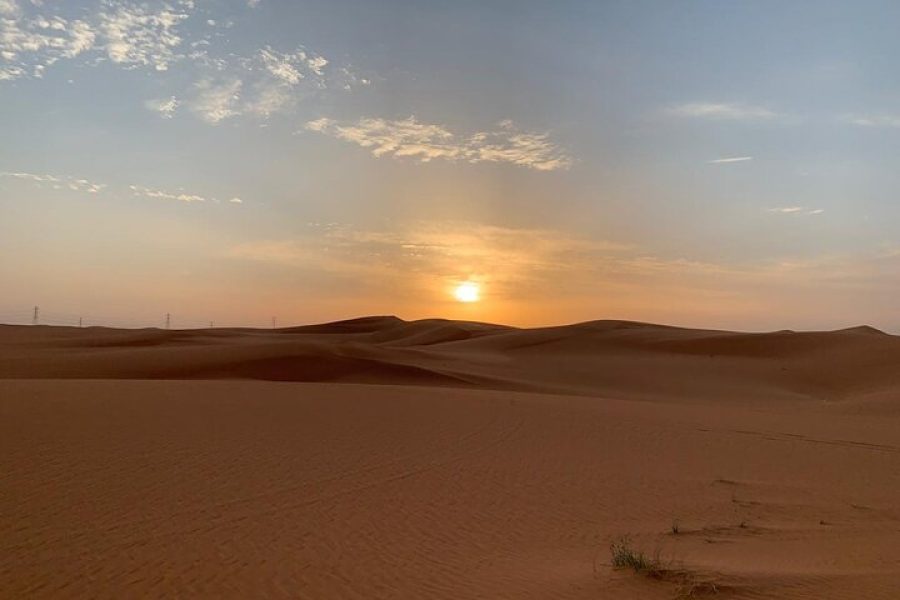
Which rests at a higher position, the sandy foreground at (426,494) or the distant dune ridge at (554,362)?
the distant dune ridge at (554,362)

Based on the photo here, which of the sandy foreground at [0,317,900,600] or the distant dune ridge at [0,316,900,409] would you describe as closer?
the sandy foreground at [0,317,900,600]

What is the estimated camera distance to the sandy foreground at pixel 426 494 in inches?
262

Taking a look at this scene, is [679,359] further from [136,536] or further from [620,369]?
[136,536]

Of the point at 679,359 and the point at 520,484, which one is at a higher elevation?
the point at 679,359

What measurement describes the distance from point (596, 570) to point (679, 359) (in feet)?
115

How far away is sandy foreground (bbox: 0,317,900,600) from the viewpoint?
665cm

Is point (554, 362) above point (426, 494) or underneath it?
above

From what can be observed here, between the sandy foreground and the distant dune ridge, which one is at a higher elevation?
the distant dune ridge

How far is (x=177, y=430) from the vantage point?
43.4ft

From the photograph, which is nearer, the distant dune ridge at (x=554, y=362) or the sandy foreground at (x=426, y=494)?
the sandy foreground at (x=426, y=494)

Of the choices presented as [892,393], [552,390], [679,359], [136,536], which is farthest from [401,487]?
[679,359]

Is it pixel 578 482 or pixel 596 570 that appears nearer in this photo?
pixel 596 570

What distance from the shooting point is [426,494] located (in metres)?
10.4

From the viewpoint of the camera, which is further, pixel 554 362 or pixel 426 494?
pixel 554 362
